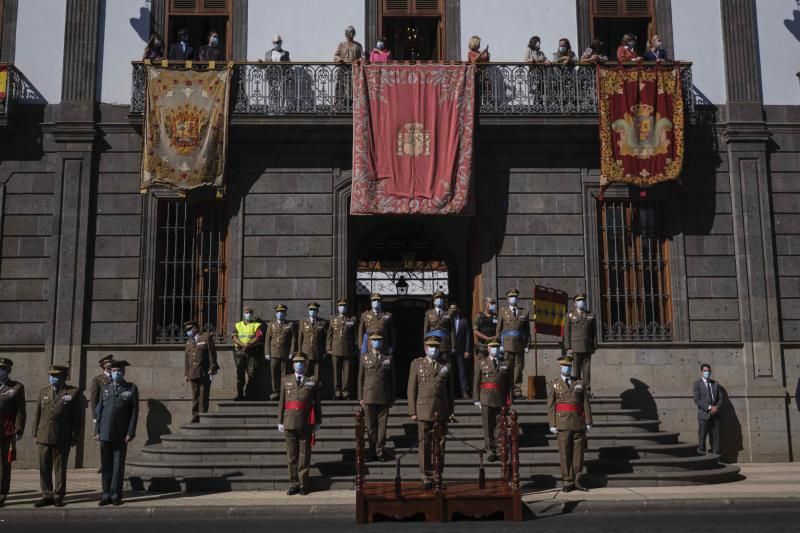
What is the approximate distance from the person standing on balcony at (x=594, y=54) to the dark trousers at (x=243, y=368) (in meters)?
9.26

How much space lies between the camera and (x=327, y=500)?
41.1 feet

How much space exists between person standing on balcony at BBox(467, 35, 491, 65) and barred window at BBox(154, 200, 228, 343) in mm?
6216

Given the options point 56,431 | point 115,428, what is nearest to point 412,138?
point 115,428

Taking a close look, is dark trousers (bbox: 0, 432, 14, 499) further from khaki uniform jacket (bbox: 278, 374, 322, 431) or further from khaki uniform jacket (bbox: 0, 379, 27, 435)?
khaki uniform jacket (bbox: 278, 374, 322, 431)

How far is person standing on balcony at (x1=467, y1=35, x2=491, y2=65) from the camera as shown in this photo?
19156 mm

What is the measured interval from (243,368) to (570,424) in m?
7.05

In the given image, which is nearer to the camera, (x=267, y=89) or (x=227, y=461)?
(x=227, y=461)

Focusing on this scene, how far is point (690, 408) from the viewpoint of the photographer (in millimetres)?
18250

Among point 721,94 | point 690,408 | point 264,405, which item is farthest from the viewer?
point 721,94

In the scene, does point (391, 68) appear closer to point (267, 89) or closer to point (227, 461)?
point (267, 89)

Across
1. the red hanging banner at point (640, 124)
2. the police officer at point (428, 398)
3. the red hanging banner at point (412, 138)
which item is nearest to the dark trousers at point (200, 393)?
the red hanging banner at point (412, 138)

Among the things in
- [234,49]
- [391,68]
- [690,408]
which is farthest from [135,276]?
[690,408]

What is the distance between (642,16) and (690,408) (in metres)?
8.64

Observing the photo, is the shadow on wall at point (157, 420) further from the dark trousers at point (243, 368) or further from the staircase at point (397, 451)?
the staircase at point (397, 451)
